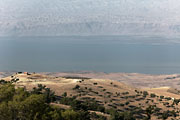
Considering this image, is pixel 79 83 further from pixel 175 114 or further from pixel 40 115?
pixel 40 115

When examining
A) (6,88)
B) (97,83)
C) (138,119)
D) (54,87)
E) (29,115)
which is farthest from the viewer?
(97,83)

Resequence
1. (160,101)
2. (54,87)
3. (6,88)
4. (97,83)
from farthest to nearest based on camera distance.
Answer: (97,83) → (160,101) → (54,87) → (6,88)

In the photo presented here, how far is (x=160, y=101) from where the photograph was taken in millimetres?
105062

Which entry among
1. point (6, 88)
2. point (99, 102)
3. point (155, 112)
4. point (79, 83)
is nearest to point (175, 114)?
point (155, 112)

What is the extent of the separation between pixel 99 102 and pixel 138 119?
13.7m

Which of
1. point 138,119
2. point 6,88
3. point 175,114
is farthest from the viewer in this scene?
point 175,114

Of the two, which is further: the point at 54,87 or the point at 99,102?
the point at 54,87

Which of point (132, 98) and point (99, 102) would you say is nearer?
point (99, 102)

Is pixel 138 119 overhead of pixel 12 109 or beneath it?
beneath

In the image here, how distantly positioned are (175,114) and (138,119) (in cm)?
1377

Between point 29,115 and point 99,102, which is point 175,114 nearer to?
point 99,102

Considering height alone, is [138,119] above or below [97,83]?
below

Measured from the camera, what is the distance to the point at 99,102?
90062 millimetres

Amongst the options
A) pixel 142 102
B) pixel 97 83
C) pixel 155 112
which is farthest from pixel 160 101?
pixel 97 83
